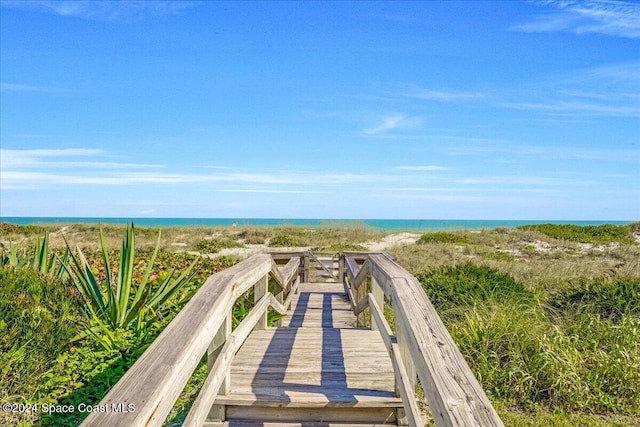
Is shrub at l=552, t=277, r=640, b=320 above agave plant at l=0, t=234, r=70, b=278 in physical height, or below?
below

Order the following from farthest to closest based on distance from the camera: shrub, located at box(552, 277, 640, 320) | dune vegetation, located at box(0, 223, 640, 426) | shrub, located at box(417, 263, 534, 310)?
1. shrub, located at box(417, 263, 534, 310)
2. shrub, located at box(552, 277, 640, 320)
3. dune vegetation, located at box(0, 223, 640, 426)

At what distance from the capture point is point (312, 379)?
153 inches

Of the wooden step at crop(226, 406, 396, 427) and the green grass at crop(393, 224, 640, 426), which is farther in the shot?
the green grass at crop(393, 224, 640, 426)

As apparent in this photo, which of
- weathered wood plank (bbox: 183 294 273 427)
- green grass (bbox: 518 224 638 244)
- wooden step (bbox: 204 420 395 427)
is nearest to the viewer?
weathered wood plank (bbox: 183 294 273 427)

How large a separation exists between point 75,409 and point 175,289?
67.1 inches

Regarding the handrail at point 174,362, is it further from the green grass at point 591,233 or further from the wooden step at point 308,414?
the green grass at point 591,233

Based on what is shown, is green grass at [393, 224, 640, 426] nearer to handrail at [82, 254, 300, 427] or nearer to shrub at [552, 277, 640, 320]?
shrub at [552, 277, 640, 320]

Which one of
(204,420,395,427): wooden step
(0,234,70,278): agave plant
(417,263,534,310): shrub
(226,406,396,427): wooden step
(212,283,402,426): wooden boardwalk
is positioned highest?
(0,234,70,278): agave plant

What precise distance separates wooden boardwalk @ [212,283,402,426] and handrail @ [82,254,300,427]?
475mm

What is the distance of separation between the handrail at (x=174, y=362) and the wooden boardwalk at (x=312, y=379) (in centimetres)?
47

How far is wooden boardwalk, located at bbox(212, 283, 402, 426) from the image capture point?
133 inches

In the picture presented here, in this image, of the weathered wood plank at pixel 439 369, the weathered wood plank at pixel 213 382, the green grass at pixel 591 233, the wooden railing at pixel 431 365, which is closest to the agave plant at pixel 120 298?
the weathered wood plank at pixel 213 382

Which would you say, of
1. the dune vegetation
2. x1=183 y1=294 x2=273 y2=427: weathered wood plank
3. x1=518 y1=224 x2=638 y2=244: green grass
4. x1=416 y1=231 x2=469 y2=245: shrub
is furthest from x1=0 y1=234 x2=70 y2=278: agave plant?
x1=518 y1=224 x2=638 y2=244: green grass

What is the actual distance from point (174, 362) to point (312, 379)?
2.14 metres
